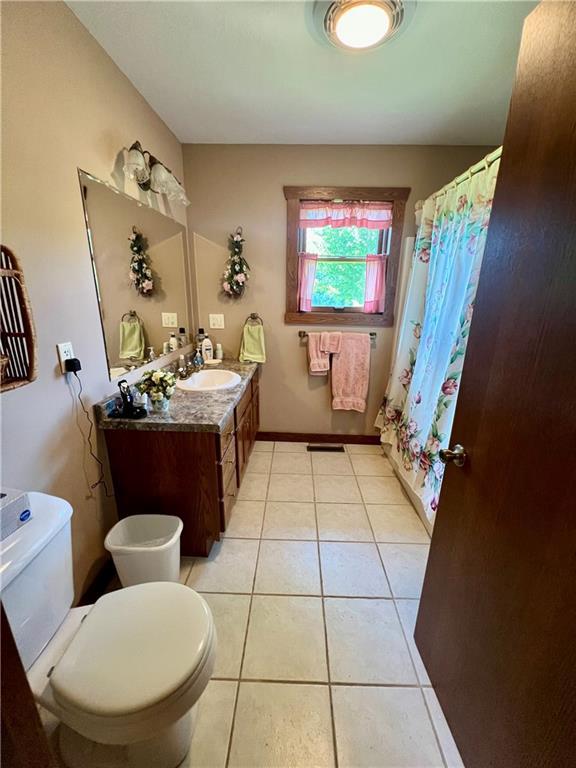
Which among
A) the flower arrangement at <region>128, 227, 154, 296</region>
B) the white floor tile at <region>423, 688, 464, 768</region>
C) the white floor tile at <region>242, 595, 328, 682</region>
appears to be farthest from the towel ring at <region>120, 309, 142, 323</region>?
the white floor tile at <region>423, 688, 464, 768</region>

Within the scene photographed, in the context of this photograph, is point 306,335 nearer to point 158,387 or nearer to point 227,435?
point 227,435

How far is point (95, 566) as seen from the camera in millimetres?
1512

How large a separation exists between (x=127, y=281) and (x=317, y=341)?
1.51 meters

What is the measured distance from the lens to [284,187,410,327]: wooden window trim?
2.45 m

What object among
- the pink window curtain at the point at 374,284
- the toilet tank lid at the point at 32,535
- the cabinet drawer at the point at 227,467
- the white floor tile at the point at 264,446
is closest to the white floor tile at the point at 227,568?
the cabinet drawer at the point at 227,467

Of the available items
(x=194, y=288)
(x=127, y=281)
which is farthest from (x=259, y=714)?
(x=194, y=288)

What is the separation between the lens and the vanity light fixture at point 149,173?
5.16 feet

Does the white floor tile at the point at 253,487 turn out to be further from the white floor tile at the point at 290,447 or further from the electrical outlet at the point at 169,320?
the electrical outlet at the point at 169,320

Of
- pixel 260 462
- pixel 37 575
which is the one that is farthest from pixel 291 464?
pixel 37 575

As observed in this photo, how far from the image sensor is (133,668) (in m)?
0.84

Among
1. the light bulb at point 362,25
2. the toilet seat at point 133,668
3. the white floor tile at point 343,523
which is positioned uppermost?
the light bulb at point 362,25

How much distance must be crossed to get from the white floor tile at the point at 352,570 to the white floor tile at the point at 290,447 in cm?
109

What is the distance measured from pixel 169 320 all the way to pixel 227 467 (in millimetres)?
1187

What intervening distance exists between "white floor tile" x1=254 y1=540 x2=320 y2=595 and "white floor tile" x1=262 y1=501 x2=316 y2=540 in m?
0.06
